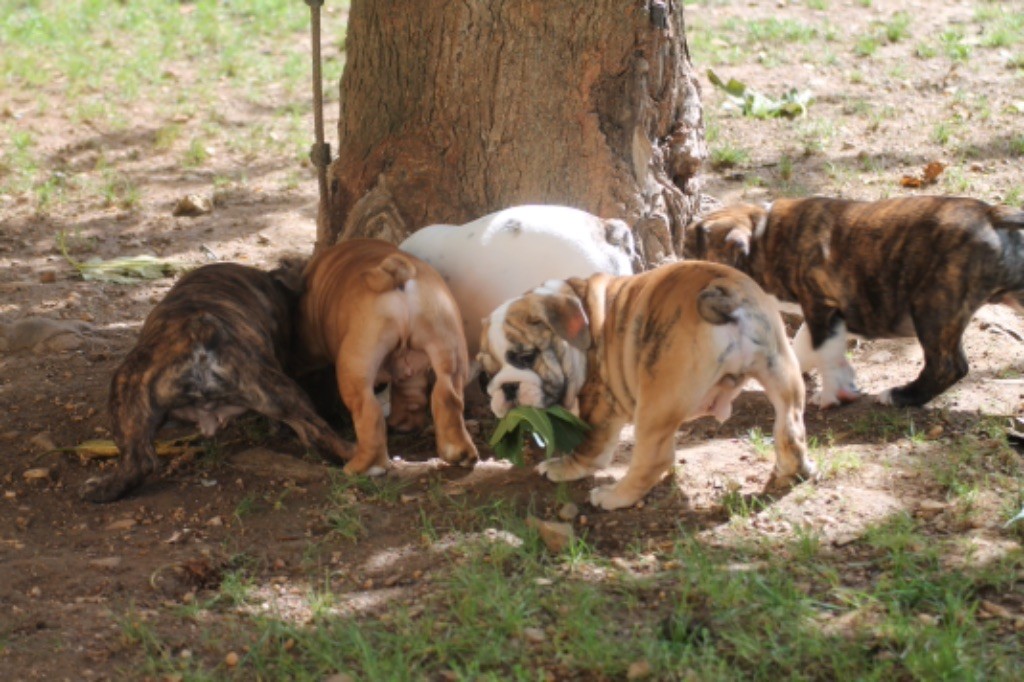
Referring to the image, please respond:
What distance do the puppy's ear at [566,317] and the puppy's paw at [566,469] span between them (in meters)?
0.51

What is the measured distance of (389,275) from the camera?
5305 millimetres

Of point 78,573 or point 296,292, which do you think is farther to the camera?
point 296,292

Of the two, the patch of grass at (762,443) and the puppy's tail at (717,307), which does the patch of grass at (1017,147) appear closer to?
the patch of grass at (762,443)

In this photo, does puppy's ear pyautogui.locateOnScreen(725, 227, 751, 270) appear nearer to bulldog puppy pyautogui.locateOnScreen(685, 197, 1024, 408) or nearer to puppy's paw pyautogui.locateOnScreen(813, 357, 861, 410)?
bulldog puppy pyautogui.locateOnScreen(685, 197, 1024, 408)

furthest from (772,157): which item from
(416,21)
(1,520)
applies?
(1,520)

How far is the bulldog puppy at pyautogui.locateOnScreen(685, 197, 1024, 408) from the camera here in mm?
5375

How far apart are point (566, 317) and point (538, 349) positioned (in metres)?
0.17

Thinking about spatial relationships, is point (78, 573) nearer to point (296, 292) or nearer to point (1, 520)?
point (1, 520)

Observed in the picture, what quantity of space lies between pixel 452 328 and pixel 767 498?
4.91ft

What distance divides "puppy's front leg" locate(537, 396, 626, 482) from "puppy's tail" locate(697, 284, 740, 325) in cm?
68

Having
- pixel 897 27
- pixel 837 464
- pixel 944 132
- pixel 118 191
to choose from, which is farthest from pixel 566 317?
pixel 897 27

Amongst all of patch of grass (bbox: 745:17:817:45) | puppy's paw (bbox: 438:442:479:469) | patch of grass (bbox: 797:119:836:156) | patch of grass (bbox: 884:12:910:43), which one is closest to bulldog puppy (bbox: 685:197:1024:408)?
puppy's paw (bbox: 438:442:479:469)

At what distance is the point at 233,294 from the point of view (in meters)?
5.77

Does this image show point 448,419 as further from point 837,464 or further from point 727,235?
point 727,235
